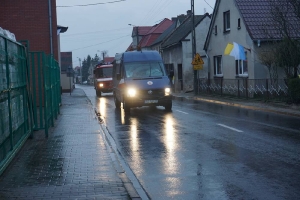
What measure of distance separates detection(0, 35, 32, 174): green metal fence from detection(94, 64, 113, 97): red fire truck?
94.0 feet

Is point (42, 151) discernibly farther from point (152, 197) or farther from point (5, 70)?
point (152, 197)

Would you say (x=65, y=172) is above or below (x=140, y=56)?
below

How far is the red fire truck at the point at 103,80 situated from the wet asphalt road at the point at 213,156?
2439cm

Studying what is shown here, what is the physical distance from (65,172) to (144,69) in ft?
43.1

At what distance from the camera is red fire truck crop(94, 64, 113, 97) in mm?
40509

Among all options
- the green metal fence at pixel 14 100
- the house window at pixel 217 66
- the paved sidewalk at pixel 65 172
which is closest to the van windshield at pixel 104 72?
the house window at pixel 217 66

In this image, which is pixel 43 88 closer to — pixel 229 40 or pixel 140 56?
pixel 140 56

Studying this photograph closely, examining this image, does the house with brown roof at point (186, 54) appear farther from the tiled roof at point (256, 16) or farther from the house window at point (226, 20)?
the tiled roof at point (256, 16)

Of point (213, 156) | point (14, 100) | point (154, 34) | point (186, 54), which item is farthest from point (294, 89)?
point (154, 34)

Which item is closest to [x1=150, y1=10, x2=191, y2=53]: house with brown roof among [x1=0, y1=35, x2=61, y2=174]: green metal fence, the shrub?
the shrub

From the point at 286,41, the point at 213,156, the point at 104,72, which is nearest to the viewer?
the point at 213,156

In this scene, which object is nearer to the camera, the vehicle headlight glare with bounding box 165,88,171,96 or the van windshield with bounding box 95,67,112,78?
the vehicle headlight glare with bounding box 165,88,171,96

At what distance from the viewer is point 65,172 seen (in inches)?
313

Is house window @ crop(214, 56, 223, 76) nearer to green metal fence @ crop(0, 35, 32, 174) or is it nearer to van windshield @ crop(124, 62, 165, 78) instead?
van windshield @ crop(124, 62, 165, 78)
